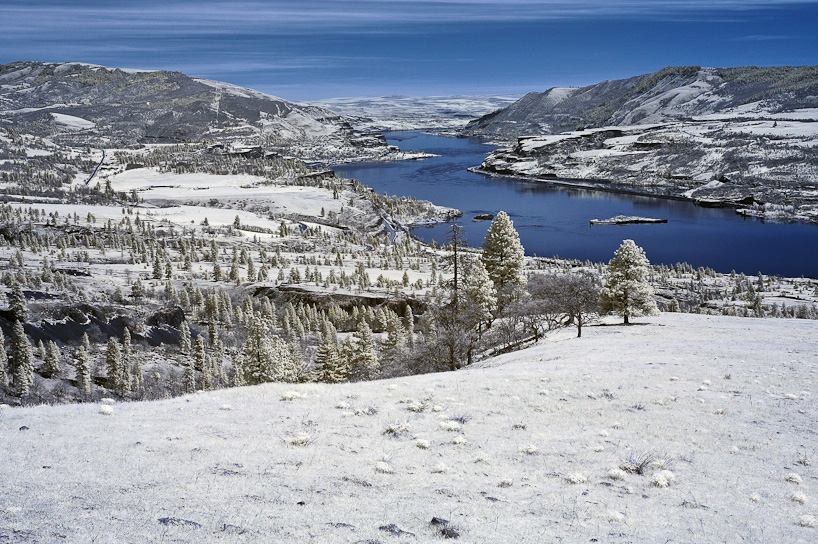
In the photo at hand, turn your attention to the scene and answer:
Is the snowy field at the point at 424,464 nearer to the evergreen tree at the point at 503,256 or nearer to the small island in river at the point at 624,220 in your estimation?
the evergreen tree at the point at 503,256

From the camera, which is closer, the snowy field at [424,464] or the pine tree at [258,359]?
the snowy field at [424,464]

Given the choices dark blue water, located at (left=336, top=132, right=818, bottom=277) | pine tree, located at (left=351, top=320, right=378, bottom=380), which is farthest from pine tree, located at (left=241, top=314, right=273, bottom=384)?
dark blue water, located at (left=336, top=132, right=818, bottom=277)

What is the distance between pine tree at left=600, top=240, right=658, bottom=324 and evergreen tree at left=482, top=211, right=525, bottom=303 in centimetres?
1195

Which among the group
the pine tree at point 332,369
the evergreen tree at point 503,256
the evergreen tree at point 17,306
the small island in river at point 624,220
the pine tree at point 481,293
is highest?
the small island in river at point 624,220

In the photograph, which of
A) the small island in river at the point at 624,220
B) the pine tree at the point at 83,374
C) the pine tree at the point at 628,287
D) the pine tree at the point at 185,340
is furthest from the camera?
the small island in river at the point at 624,220

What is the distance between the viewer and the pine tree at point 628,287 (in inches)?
1911

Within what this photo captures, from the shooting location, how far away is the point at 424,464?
14.1 m

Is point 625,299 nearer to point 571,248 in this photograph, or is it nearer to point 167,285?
point 167,285

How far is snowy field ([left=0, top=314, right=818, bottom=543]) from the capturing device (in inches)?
413

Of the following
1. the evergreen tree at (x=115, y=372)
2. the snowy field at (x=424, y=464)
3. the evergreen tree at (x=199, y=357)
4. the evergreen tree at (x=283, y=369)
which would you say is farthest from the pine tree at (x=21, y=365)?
the snowy field at (x=424, y=464)

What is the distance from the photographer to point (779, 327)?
148ft

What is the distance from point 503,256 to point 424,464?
4912cm

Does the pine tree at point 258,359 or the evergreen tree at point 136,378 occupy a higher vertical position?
the pine tree at point 258,359

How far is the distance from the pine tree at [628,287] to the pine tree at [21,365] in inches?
2009
